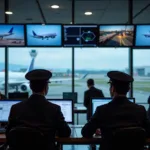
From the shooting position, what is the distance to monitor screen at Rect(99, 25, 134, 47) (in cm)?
561

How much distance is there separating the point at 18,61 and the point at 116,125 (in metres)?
11.2

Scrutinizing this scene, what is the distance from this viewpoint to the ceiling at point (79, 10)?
7.06 m

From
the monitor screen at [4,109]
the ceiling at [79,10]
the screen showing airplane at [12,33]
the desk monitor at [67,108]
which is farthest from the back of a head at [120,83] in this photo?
the ceiling at [79,10]

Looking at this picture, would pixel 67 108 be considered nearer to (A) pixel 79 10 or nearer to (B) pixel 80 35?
(B) pixel 80 35

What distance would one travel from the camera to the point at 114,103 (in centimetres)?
253

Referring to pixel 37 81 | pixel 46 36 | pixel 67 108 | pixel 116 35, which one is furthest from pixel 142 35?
pixel 37 81

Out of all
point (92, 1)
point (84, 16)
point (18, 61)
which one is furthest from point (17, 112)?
point (18, 61)

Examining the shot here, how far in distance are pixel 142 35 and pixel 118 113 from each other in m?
3.48

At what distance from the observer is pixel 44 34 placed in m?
5.62

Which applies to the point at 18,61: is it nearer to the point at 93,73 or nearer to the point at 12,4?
the point at 93,73

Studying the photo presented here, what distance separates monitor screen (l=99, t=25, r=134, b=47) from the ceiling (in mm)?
1531

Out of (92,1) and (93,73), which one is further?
(93,73)

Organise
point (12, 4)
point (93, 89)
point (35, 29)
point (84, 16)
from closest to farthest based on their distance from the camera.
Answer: point (35, 29) < point (93, 89) < point (12, 4) < point (84, 16)

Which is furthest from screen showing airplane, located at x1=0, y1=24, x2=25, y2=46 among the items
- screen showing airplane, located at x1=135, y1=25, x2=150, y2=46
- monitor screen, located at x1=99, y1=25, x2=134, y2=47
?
screen showing airplane, located at x1=135, y1=25, x2=150, y2=46
